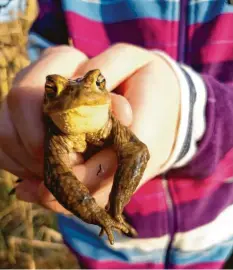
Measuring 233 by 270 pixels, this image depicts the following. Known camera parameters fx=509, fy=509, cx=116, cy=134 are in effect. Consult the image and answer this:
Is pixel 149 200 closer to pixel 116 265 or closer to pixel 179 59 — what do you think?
pixel 116 265

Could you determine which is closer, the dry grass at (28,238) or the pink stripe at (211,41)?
the pink stripe at (211,41)

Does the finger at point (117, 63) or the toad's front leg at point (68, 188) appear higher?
the finger at point (117, 63)

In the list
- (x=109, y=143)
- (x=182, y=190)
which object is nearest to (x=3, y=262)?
(x=182, y=190)

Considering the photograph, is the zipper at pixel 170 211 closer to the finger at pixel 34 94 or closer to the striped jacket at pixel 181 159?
the striped jacket at pixel 181 159

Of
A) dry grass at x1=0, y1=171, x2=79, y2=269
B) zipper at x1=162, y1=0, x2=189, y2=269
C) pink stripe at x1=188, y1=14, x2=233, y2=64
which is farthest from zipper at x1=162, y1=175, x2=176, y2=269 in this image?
dry grass at x1=0, y1=171, x2=79, y2=269

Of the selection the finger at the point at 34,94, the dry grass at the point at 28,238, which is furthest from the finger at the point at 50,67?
the dry grass at the point at 28,238

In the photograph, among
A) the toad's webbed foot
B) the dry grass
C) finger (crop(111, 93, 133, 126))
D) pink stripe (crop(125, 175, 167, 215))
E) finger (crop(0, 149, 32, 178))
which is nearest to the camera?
the toad's webbed foot

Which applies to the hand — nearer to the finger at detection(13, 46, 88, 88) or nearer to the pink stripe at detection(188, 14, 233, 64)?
the finger at detection(13, 46, 88, 88)
